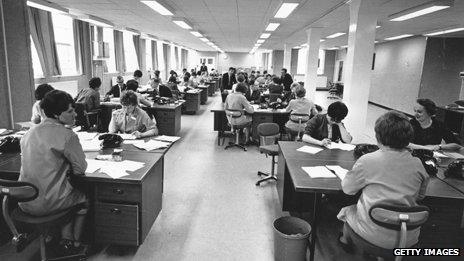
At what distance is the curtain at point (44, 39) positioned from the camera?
8.04 metres

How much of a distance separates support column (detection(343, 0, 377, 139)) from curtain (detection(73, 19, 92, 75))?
26.6 feet

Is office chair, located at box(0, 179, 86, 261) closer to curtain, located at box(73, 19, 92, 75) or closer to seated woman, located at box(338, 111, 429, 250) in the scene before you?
seated woman, located at box(338, 111, 429, 250)

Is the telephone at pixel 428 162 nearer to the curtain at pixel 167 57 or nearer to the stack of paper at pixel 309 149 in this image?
the stack of paper at pixel 309 149

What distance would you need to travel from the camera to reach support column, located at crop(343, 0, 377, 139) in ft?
21.0

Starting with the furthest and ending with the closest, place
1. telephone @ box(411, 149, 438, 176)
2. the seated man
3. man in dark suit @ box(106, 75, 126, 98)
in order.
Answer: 1. man in dark suit @ box(106, 75, 126, 98)
2. the seated man
3. telephone @ box(411, 149, 438, 176)

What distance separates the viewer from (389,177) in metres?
2.12

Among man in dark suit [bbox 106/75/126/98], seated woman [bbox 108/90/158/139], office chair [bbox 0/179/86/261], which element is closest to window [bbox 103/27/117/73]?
man in dark suit [bbox 106/75/126/98]

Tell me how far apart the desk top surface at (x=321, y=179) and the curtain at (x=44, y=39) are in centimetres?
735

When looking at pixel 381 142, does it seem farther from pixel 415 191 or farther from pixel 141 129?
pixel 141 129

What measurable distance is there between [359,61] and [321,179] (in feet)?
15.1

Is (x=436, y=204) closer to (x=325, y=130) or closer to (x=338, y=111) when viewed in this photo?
(x=338, y=111)

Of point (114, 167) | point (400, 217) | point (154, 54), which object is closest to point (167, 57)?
point (154, 54)

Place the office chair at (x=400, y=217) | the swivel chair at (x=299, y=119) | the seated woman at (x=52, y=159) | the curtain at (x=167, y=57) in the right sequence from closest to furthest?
the office chair at (x=400, y=217) < the seated woman at (x=52, y=159) < the swivel chair at (x=299, y=119) < the curtain at (x=167, y=57)

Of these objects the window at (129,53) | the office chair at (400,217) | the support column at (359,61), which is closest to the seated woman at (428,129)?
the office chair at (400,217)
